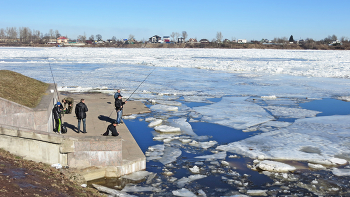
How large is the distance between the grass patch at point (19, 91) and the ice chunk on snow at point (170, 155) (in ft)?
16.2

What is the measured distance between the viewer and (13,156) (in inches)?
326

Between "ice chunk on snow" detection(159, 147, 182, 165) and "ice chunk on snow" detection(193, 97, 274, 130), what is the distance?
4.24 meters

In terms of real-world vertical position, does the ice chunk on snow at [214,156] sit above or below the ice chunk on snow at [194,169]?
above

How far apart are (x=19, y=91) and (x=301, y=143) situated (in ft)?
37.3

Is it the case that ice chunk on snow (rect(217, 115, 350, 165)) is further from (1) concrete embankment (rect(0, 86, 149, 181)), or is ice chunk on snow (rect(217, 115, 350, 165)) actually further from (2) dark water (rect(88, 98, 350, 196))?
(1) concrete embankment (rect(0, 86, 149, 181))

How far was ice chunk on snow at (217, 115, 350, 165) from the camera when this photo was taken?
10.8 metres

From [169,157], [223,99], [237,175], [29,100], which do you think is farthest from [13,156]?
[223,99]

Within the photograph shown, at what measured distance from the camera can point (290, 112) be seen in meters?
17.4

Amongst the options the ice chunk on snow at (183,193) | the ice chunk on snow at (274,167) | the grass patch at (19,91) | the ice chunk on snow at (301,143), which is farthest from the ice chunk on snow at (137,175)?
the grass patch at (19,91)

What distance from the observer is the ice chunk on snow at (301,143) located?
425 inches

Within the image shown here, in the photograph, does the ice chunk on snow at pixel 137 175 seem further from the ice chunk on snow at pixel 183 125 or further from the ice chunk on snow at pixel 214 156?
the ice chunk on snow at pixel 183 125

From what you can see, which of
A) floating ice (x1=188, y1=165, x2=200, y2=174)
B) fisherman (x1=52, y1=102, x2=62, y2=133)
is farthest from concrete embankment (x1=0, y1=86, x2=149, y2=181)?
floating ice (x1=188, y1=165, x2=200, y2=174)

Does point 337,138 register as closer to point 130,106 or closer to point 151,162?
point 151,162

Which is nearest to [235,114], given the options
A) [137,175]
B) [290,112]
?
[290,112]
